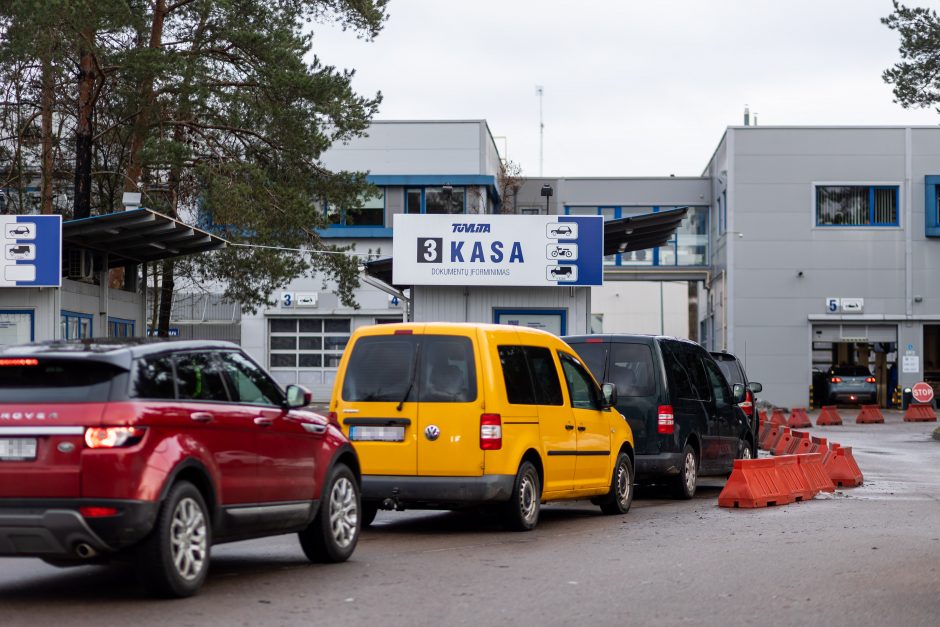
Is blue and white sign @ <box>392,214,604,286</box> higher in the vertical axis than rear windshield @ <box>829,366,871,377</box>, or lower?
higher

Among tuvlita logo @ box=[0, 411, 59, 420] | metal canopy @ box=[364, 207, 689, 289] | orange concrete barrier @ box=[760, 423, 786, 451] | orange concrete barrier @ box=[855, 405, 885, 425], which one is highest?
metal canopy @ box=[364, 207, 689, 289]

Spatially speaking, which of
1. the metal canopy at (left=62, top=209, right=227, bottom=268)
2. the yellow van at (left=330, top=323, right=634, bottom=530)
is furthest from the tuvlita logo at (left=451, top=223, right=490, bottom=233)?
the yellow van at (left=330, top=323, right=634, bottom=530)

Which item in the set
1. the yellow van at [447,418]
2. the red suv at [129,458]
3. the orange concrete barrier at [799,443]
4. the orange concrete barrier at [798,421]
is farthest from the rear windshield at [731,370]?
the red suv at [129,458]

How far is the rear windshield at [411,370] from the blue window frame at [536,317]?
15278mm

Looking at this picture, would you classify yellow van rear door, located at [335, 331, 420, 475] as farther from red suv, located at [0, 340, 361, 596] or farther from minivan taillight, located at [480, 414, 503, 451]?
red suv, located at [0, 340, 361, 596]

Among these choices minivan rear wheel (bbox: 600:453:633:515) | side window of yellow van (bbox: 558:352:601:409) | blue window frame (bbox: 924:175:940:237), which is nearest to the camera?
side window of yellow van (bbox: 558:352:601:409)

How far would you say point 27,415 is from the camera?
8.12m

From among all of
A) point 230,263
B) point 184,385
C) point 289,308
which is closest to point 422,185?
point 289,308

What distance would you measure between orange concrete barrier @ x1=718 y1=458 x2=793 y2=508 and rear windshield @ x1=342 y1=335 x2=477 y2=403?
170 inches

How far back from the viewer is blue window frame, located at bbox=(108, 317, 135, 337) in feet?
92.9

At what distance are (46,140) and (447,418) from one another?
79.7 ft

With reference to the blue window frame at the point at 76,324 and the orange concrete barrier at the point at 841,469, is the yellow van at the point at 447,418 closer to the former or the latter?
the orange concrete barrier at the point at 841,469

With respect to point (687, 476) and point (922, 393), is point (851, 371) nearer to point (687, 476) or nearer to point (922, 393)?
point (922, 393)

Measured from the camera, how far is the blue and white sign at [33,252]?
2447 centimetres
